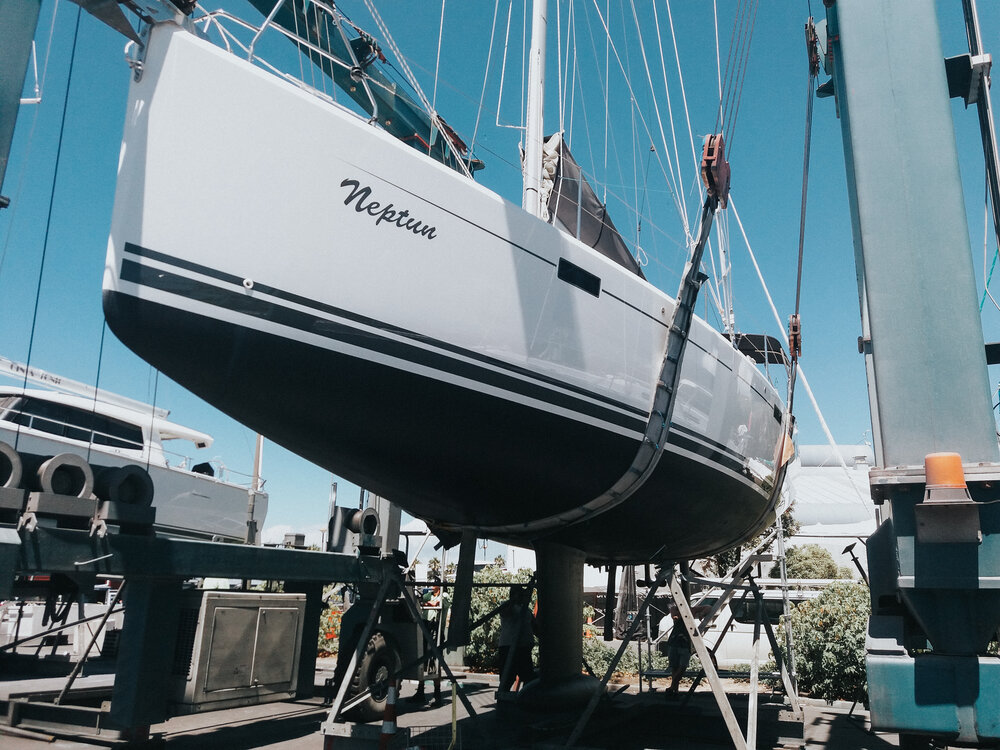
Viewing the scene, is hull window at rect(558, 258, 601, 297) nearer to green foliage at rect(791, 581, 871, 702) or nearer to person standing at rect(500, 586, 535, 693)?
person standing at rect(500, 586, 535, 693)

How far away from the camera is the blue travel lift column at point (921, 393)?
3.05 m

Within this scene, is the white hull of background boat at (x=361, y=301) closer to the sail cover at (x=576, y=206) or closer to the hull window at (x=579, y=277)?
the hull window at (x=579, y=277)

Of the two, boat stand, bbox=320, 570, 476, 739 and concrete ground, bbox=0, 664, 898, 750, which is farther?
concrete ground, bbox=0, 664, 898, 750

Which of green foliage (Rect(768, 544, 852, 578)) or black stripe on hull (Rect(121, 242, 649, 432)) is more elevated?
black stripe on hull (Rect(121, 242, 649, 432))

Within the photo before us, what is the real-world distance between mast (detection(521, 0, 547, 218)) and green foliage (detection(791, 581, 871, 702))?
6.44 m

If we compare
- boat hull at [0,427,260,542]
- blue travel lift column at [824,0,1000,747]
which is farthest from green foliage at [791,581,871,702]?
boat hull at [0,427,260,542]

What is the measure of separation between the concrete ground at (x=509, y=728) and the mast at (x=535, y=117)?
367 centimetres

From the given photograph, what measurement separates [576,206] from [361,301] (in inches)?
97.4

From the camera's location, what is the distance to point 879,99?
3758 millimetres

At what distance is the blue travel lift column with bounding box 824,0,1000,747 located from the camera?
10.00ft

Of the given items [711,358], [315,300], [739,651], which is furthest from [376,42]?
[739,651]

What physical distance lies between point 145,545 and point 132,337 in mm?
1387

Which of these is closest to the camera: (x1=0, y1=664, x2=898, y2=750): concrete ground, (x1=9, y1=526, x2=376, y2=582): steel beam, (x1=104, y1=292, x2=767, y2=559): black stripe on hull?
(x1=104, y1=292, x2=767, y2=559): black stripe on hull

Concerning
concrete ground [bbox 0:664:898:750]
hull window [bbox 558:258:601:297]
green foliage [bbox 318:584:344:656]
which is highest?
hull window [bbox 558:258:601:297]
